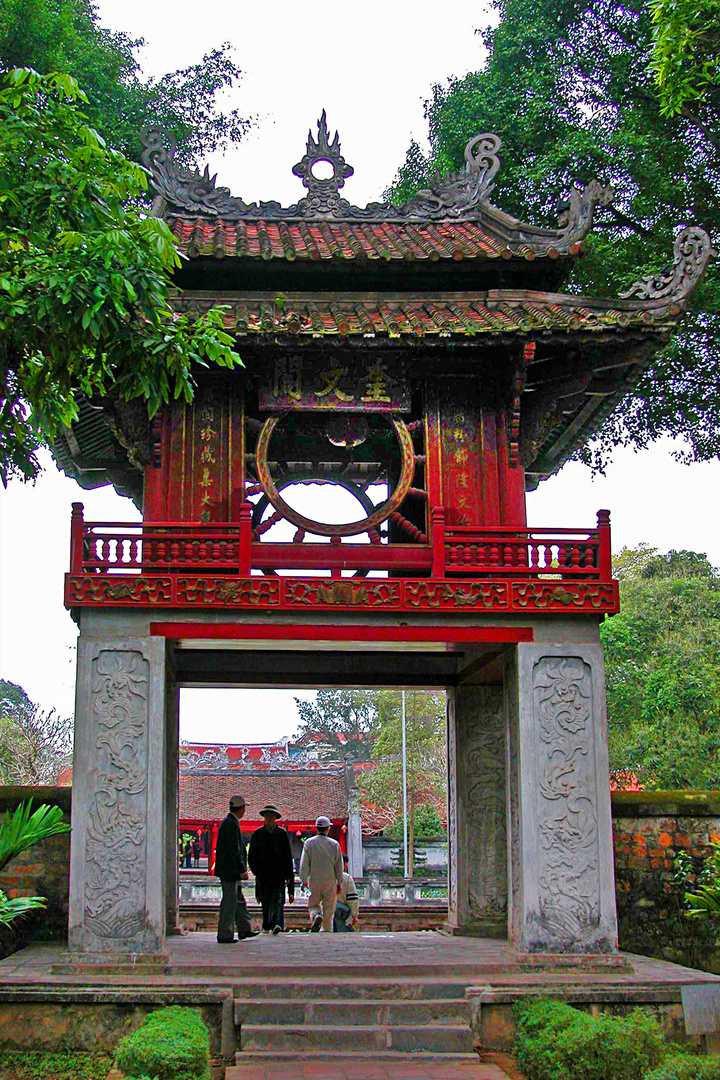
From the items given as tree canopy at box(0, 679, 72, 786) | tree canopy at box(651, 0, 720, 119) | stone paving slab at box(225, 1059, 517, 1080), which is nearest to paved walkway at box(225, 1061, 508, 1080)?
stone paving slab at box(225, 1059, 517, 1080)

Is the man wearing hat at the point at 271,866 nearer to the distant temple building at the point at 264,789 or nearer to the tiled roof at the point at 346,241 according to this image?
the tiled roof at the point at 346,241

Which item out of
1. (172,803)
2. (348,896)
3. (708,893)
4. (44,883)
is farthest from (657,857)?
(44,883)

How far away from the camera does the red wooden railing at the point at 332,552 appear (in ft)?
34.4

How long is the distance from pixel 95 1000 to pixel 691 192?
14.2 metres

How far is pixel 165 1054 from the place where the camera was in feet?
23.5

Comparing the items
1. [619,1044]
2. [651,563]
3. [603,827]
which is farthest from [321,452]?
[651,563]

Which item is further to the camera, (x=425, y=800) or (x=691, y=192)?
(x=425, y=800)

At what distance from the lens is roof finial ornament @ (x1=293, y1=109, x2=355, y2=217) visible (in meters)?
13.6

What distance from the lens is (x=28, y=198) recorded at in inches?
322

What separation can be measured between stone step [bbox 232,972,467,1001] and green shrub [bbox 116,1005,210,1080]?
1.37m

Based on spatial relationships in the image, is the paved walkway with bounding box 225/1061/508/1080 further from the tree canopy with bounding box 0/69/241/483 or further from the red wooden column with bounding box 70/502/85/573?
the tree canopy with bounding box 0/69/241/483

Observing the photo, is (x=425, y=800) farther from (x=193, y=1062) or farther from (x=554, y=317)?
(x=193, y=1062)

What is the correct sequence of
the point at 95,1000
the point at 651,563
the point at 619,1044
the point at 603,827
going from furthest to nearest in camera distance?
the point at 651,563 < the point at 603,827 < the point at 95,1000 < the point at 619,1044

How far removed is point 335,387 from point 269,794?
2376 cm
